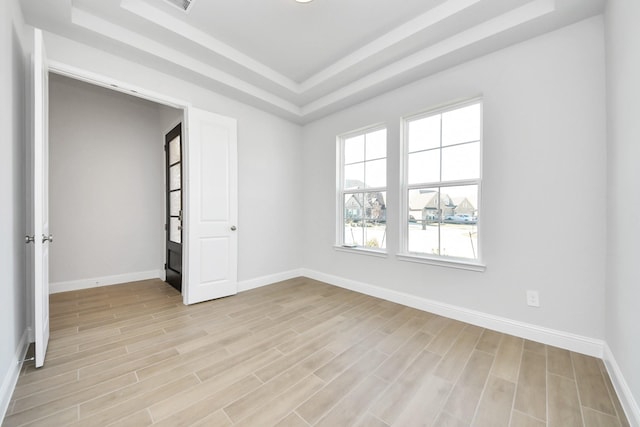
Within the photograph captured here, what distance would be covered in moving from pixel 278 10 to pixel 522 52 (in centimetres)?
229

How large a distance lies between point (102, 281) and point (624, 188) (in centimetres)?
579

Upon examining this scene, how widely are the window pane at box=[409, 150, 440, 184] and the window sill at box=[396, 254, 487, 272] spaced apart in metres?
0.91

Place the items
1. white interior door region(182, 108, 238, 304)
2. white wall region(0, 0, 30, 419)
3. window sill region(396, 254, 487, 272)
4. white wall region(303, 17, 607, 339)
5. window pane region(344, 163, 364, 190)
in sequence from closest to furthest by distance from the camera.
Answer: white wall region(0, 0, 30, 419)
white wall region(303, 17, 607, 339)
window sill region(396, 254, 487, 272)
white interior door region(182, 108, 238, 304)
window pane region(344, 163, 364, 190)

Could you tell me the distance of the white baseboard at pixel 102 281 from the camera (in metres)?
3.50

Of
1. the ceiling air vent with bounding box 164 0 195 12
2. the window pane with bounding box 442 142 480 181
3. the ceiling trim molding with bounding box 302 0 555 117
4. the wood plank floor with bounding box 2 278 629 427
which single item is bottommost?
the wood plank floor with bounding box 2 278 629 427

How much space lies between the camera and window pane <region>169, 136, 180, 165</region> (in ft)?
12.4

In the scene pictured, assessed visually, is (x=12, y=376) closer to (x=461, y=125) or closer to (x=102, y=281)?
(x=102, y=281)

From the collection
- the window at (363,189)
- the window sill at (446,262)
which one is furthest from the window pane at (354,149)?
the window sill at (446,262)

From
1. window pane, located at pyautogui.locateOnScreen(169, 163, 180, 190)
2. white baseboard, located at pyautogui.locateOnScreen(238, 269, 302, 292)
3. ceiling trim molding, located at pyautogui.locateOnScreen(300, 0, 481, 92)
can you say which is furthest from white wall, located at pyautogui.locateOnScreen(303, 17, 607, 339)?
window pane, located at pyautogui.locateOnScreen(169, 163, 180, 190)

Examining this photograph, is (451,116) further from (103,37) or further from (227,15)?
(103,37)

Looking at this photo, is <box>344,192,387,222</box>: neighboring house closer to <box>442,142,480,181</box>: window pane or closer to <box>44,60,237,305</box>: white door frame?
<box>442,142,480,181</box>: window pane

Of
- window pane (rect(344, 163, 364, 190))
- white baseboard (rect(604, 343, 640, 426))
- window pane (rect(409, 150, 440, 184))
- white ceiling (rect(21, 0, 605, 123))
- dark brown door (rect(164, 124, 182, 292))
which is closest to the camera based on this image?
white baseboard (rect(604, 343, 640, 426))

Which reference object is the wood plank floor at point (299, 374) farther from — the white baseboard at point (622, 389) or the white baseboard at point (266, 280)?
the white baseboard at point (266, 280)

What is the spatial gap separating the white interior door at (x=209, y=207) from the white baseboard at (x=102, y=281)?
5.32 ft
